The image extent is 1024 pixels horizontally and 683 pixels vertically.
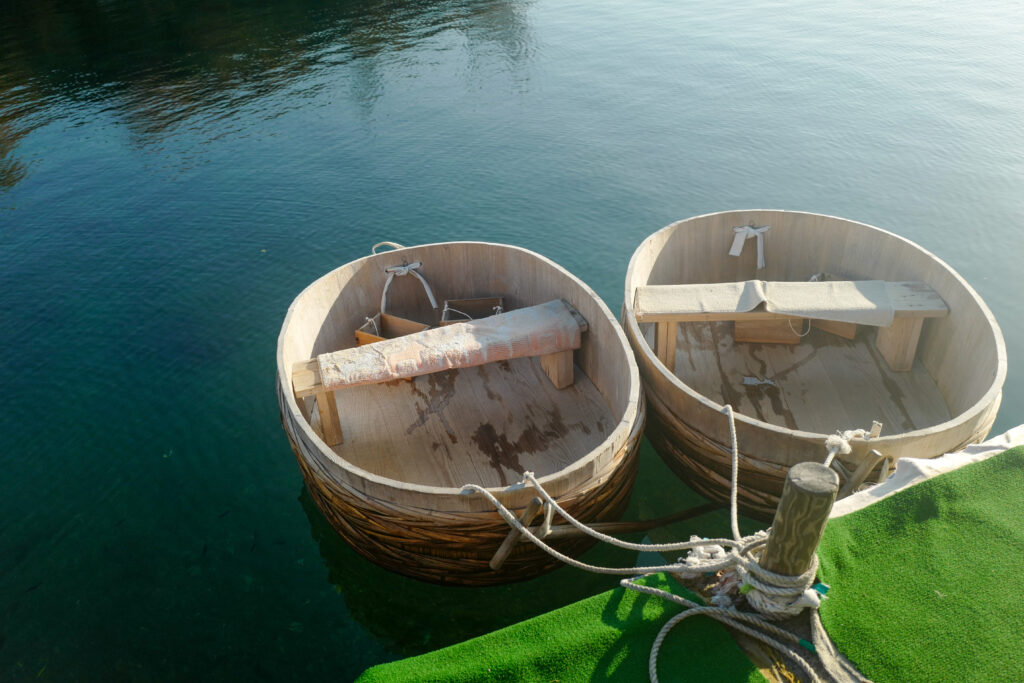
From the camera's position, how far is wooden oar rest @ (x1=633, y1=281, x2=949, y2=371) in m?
6.20

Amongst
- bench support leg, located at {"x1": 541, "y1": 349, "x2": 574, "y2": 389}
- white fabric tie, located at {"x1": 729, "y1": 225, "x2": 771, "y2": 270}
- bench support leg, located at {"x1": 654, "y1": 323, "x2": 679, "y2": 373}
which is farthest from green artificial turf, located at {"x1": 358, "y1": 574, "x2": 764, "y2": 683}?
white fabric tie, located at {"x1": 729, "y1": 225, "x2": 771, "y2": 270}

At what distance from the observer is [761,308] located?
6.34 metres

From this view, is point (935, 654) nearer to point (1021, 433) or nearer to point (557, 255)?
point (1021, 433)

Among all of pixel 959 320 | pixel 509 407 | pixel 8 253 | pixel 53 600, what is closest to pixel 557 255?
pixel 509 407

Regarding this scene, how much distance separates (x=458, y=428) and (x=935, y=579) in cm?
391

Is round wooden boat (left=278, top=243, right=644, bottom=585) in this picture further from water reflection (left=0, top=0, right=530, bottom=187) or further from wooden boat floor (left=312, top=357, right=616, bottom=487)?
water reflection (left=0, top=0, right=530, bottom=187)

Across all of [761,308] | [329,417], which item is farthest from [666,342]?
[329,417]

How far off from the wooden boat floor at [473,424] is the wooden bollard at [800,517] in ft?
9.85

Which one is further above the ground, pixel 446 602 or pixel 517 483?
pixel 517 483

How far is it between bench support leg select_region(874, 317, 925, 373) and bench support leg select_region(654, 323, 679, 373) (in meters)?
2.05

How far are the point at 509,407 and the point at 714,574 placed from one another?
129 inches

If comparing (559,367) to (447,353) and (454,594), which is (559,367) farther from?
(454,594)

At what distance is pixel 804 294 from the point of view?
6.46m

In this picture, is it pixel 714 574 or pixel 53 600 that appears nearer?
pixel 714 574
